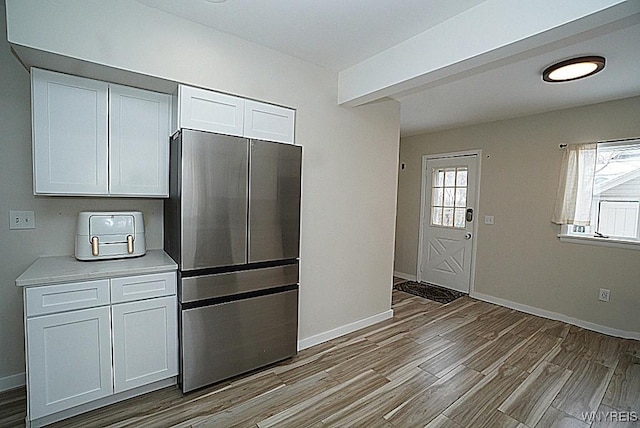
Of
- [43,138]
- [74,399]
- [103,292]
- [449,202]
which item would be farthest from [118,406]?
[449,202]

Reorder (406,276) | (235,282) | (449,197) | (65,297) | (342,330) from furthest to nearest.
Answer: (406,276), (449,197), (342,330), (235,282), (65,297)

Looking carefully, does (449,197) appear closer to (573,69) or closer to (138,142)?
(573,69)

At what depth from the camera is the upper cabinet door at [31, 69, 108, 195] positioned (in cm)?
187

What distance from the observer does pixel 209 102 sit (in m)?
2.21

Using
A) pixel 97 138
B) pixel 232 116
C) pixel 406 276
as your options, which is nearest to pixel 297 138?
pixel 232 116

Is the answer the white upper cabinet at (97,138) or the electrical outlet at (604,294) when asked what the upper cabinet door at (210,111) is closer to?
the white upper cabinet at (97,138)

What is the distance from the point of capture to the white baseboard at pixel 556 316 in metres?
3.23

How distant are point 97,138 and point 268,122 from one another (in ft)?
3.94

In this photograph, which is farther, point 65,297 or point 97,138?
point 97,138

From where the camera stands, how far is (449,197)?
4.82 metres

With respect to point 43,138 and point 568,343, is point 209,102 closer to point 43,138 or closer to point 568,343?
point 43,138

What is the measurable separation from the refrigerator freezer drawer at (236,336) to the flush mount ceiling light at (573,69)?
2.86m

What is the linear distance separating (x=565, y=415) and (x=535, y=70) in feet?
8.85

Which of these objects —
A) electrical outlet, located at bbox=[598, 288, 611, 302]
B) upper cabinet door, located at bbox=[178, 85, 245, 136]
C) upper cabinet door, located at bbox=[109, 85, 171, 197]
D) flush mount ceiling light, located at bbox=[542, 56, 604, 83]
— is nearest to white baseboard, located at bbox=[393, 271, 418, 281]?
electrical outlet, located at bbox=[598, 288, 611, 302]
